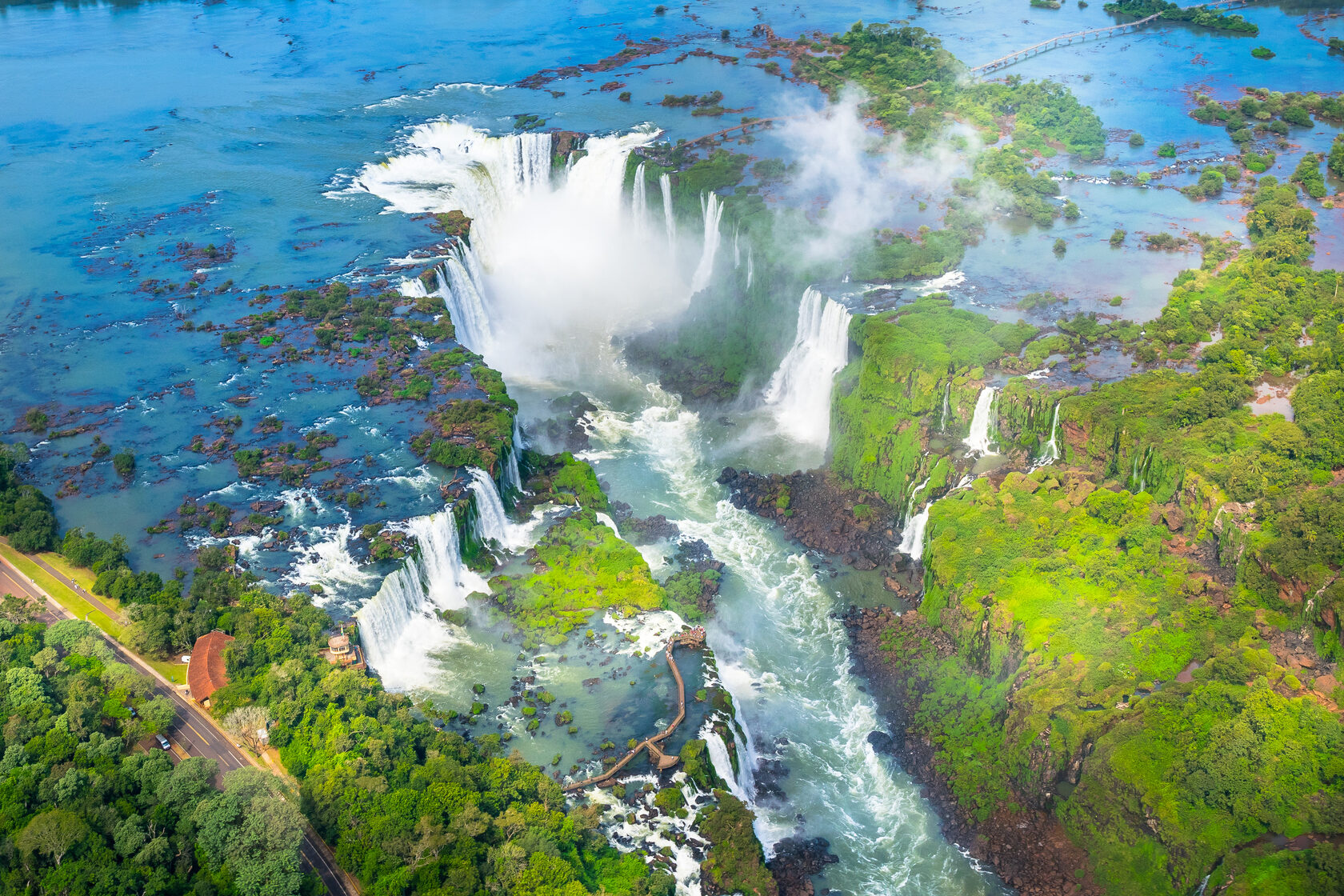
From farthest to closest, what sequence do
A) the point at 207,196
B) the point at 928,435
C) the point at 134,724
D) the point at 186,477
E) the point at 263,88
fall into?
the point at 263,88 → the point at 207,196 → the point at 928,435 → the point at 186,477 → the point at 134,724

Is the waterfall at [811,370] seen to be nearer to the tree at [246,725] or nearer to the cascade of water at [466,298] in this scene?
the cascade of water at [466,298]

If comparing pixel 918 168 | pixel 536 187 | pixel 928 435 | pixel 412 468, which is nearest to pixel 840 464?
pixel 928 435

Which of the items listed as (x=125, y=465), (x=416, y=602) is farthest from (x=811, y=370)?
(x=125, y=465)

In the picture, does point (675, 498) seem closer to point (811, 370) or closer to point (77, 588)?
point (811, 370)

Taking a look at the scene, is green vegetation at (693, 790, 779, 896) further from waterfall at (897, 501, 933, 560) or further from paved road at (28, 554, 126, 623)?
paved road at (28, 554, 126, 623)

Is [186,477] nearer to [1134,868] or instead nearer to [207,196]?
[207,196]

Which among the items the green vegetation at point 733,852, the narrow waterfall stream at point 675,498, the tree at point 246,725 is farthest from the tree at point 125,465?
the green vegetation at point 733,852
